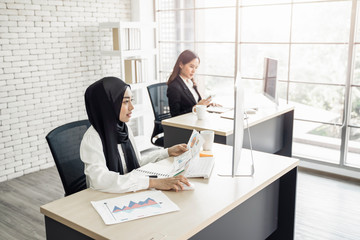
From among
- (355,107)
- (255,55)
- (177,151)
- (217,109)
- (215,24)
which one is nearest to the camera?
(177,151)

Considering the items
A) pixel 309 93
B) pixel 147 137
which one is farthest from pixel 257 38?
pixel 147 137

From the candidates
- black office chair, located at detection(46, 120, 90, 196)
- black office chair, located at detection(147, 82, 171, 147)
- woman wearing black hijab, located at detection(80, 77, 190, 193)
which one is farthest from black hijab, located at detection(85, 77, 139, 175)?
black office chair, located at detection(147, 82, 171, 147)

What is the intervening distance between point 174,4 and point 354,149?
295 cm

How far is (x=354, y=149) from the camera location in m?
4.18

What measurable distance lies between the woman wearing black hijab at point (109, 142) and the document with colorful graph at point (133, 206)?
0.07 meters

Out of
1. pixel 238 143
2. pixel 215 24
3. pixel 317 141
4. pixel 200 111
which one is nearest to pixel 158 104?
pixel 200 111

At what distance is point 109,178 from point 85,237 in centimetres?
37

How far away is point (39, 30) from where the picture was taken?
4234 millimetres

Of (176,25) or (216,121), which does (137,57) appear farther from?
(216,121)

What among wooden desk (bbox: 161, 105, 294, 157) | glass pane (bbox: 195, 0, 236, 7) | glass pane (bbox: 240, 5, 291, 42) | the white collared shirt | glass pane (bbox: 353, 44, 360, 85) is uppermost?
glass pane (bbox: 195, 0, 236, 7)

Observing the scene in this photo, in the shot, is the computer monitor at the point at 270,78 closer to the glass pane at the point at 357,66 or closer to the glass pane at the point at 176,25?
the glass pane at the point at 357,66

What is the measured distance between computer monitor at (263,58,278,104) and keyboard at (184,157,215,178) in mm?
1537

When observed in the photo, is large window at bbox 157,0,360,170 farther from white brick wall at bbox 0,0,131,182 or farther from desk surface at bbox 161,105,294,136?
white brick wall at bbox 0,0,131,182

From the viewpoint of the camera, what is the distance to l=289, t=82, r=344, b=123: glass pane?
4156 millimetres
